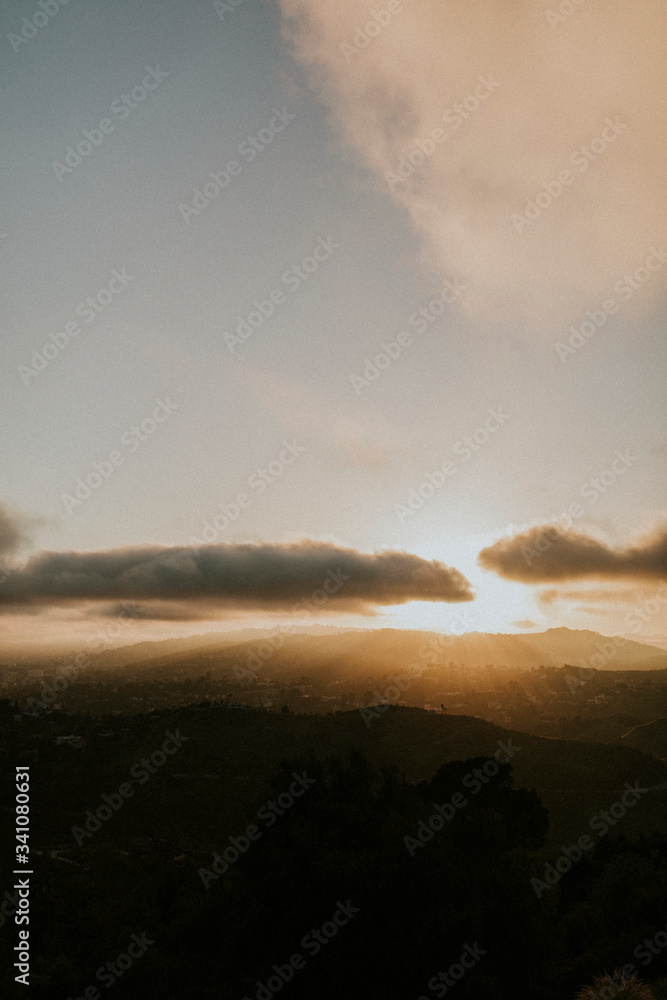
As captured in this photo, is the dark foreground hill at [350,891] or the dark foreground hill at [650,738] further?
the dark foreground hill at [650,738]

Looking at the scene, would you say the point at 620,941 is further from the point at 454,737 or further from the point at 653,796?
the point at 454,737

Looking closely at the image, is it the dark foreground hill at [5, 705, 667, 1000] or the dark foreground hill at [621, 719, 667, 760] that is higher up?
the dark foreground hill at [5, 705, 667, 1000]

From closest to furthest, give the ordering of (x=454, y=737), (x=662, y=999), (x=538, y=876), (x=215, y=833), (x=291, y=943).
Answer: (x=662, y=999) → (x=291, y=943) → (x=538, y=876) → (x=215, y=833) → (x=454, y=737)

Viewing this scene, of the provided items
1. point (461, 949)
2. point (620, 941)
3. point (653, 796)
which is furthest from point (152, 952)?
point (653, 796)

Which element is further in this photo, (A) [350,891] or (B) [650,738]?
(B) [650,738]

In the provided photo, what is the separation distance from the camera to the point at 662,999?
66.2 ft

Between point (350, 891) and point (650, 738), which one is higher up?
point (350, 891)

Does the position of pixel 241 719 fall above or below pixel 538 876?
above

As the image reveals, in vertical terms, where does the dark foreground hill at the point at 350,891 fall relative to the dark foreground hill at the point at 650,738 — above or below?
above

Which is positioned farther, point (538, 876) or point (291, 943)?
point (538, 876)

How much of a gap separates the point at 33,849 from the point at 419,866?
48.2 metres

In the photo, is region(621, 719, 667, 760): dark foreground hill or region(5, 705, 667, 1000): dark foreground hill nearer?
region(5, 705, 667, 1000): dark foreground hill

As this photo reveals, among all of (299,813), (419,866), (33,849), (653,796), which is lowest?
(653,796)

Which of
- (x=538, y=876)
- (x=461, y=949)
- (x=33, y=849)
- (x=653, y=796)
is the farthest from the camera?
(x=653, y=796)
